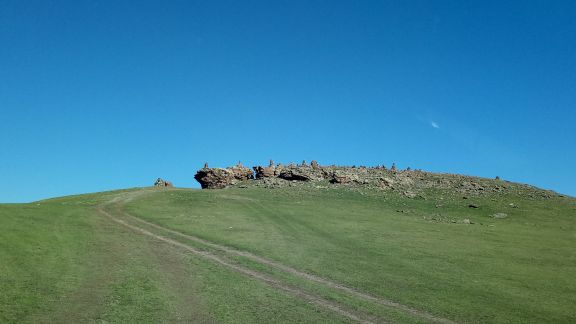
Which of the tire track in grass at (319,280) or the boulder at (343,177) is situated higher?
the boulder at (343,177)

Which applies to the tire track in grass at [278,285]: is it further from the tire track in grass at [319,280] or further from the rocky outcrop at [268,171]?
the rocky outcrop at [268,171]

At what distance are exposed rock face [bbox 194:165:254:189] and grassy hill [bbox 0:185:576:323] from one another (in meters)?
32.4

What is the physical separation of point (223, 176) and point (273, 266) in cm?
6502

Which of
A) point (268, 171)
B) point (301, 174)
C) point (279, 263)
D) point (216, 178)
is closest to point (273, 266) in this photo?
point (279, 263)

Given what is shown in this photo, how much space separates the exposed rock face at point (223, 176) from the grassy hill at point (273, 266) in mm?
32430

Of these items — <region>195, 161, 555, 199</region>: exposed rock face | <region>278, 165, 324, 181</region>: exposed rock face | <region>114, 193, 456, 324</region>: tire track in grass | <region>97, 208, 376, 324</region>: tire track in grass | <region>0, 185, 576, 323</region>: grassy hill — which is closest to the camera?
<region>97, 208, 376, 324</region>: tire track in grass

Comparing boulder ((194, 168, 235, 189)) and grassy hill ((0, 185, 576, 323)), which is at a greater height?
boulder ((194, 168, 235, 189))

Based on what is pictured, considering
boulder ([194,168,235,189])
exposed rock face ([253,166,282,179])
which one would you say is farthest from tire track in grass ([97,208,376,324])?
exposed rock face ([253,166,282,179])

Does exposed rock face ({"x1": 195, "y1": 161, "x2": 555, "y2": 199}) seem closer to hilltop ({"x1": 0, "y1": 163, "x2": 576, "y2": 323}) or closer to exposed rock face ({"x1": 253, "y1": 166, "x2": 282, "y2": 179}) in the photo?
exposed rock face ({"x1": 253, "y1": 166, "x2": 282, "y2": 179})

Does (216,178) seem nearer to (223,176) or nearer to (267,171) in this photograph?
(223,176)

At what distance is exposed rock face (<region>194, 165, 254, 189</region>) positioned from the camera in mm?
94188

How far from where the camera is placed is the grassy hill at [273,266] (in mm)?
21734

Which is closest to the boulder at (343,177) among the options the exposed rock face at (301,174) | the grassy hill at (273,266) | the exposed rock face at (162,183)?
the exposed rock face at (301,174)

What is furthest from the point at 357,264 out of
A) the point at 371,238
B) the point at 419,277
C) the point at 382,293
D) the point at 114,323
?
the point at 114,323
